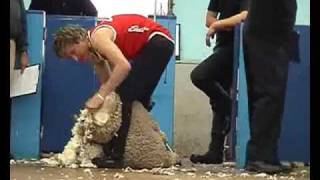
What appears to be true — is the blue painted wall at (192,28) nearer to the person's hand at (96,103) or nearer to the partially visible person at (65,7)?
the partially visible person at (65,7)

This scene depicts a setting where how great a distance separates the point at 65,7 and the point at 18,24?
101 cm

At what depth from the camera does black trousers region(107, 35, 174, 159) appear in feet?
9.89

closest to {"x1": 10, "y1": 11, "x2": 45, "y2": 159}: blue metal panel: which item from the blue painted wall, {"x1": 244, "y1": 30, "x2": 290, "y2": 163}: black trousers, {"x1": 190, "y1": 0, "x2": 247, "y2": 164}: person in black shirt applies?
{"x1": 190, "y1": 0, "x2": 247, "y2": 164}: person in black shirt

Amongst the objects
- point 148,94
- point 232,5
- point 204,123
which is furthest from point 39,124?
point 204,123

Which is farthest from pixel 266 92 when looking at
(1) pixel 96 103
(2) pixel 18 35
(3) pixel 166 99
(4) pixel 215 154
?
(2) pixel 18 35

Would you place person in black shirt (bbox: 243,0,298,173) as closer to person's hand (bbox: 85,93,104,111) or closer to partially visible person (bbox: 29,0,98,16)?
person's hand (bbox: 85,93,104,111)

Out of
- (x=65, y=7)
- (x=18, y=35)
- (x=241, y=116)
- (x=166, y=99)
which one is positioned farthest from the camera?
(x=65, y=7)

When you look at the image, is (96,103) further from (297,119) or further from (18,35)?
(297,119)

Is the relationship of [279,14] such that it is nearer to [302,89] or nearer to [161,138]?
[302,89]

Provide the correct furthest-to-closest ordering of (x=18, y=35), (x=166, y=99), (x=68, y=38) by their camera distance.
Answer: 1. (x=166, y=99)
2. (x=18, y=35)
3. (x=68, y=38)

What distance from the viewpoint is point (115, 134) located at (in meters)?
3.02

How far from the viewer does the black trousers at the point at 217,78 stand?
3.47 metres

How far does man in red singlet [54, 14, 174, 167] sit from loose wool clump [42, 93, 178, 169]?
0.03m

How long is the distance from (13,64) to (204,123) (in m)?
2.10
